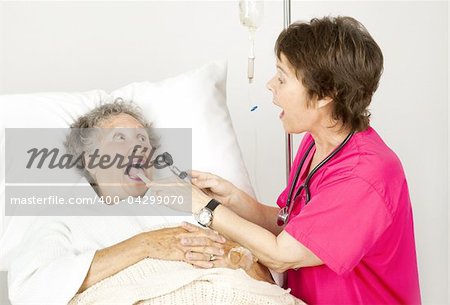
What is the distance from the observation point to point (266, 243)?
74.2 inches

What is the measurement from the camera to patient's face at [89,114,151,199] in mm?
2178

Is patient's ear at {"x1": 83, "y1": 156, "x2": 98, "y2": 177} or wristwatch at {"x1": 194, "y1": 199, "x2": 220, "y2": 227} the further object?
patient's ear at {"x1": 83, "y1": 156, "x2": 98, "y2": 177}

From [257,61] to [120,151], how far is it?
3.70 feet

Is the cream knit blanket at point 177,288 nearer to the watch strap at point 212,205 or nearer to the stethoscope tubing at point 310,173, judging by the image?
the watch strap at point 212,205

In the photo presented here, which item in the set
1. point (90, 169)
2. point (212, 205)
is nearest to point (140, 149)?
point (90, 169)

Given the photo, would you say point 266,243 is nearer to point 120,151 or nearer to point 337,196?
point 337,196

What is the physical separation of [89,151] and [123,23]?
978mm

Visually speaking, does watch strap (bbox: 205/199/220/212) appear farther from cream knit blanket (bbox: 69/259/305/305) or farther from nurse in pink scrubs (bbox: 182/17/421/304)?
cream knit blanket (bbox: 69/259/305/305)

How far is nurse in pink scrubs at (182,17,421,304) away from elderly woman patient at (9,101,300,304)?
0.15 ft

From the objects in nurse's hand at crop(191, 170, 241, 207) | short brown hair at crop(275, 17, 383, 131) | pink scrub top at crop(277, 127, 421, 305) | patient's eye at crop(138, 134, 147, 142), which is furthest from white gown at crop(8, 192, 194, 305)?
short brown hair at crop(275, 17, 383, 131)

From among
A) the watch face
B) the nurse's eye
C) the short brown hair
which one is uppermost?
the short brown hair

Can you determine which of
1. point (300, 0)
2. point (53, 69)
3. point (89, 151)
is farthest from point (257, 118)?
point (89, 151)

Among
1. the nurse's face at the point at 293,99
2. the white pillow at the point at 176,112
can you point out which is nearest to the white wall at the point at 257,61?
the white pillow at the point at 176,112

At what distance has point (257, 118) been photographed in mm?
3156
